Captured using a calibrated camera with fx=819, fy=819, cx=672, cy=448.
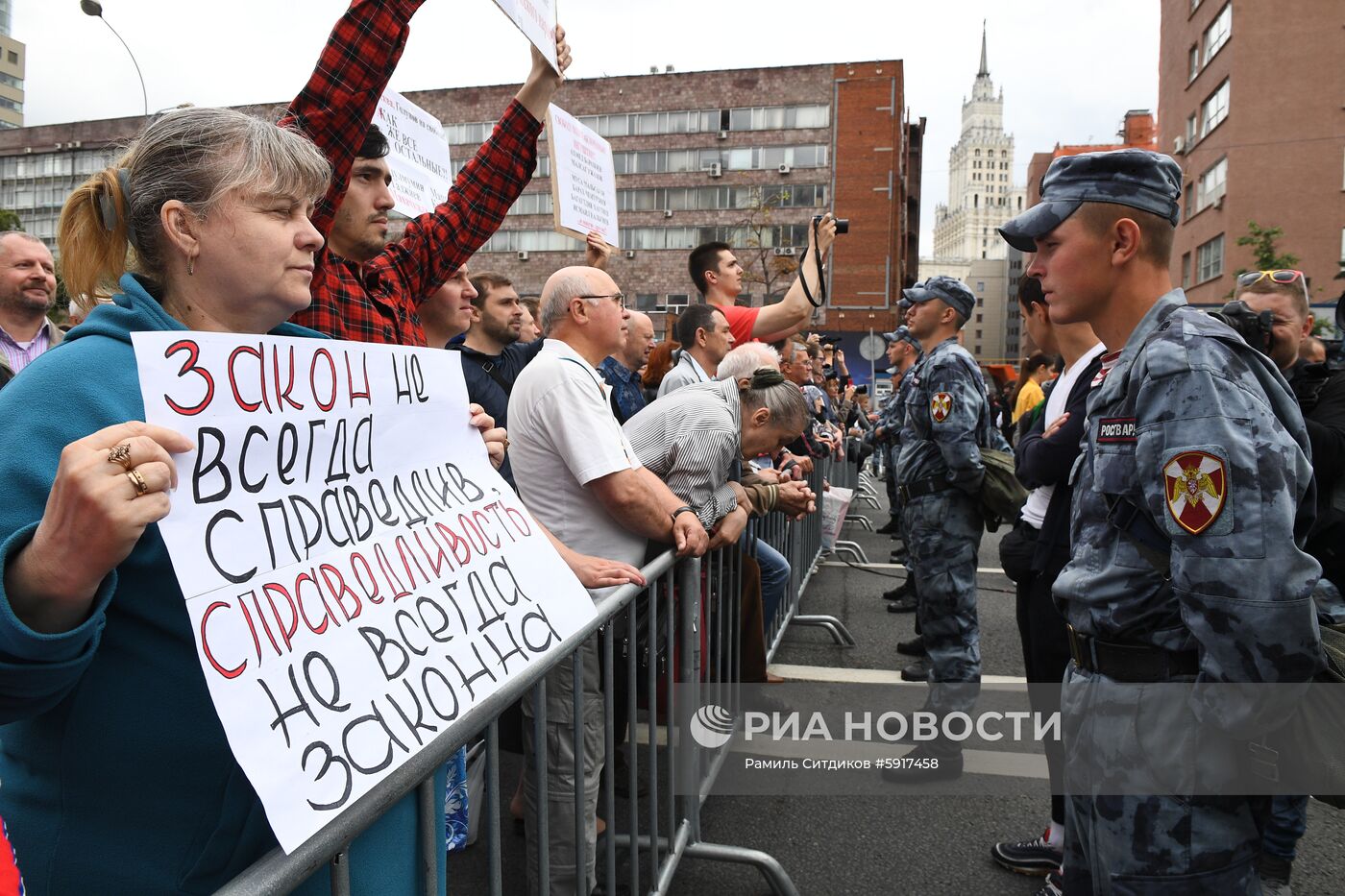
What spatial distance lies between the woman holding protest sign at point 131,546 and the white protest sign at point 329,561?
91 mm

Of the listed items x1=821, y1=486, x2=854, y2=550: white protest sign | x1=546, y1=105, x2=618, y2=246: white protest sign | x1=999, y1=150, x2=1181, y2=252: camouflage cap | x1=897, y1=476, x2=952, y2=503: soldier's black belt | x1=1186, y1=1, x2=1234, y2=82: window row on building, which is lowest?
x1=821, y1=486, x2=854, y2=550: white protest sign

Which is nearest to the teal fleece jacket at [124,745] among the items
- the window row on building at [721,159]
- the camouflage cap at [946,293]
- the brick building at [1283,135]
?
the camouflage cap at [946,293]

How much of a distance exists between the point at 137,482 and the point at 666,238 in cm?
5339

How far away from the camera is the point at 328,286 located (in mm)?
2254

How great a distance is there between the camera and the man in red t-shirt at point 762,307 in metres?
4.59

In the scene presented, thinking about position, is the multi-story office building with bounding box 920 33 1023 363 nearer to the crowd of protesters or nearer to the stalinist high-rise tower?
the stalinist high-rise tower

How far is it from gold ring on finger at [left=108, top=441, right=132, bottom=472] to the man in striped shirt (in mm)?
4247

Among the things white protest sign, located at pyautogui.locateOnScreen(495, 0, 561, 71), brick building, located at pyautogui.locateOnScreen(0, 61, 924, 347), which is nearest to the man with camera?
white protest sign, located at pyautogui.locateOnScreen(495, 0, 561, 71)

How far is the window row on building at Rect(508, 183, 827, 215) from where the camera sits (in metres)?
51.0

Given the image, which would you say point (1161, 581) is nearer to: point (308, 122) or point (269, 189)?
point (269, 189)

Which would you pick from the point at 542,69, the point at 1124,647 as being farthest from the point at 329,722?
the point at 542,69

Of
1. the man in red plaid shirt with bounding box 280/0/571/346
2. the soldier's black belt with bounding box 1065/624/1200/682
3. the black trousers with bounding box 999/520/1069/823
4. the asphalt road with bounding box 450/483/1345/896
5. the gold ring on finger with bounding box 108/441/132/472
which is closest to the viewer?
the gold ring on finger with bounding box 108/441/132/472

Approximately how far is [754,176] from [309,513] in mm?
53050

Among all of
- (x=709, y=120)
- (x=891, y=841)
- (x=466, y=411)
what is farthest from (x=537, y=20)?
(x=709, y=120)
